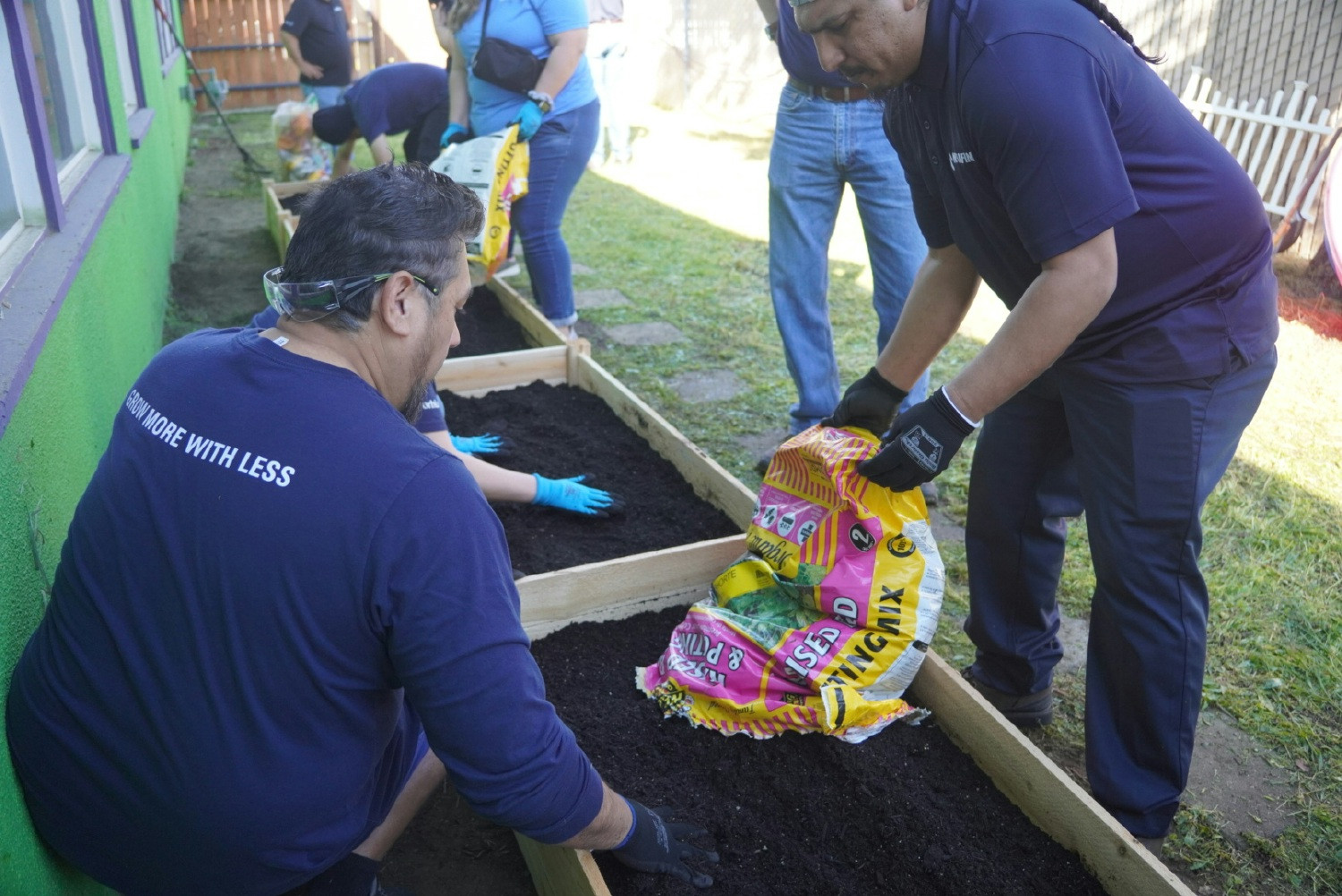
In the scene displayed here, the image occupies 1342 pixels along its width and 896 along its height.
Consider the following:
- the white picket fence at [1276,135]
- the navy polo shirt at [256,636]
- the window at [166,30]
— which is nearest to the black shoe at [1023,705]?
the navy polo shirt at [256,636]

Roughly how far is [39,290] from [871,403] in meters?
1.79

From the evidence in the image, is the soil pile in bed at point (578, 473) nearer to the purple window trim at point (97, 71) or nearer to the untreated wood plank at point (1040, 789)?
the untreated wood plank at point (1040, 789)

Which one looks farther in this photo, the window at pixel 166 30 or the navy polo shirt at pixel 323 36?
the window at pixel 166 30

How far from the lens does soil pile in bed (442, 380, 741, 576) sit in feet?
9.61

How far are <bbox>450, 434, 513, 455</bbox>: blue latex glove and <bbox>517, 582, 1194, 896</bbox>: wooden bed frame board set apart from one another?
3.12 feet

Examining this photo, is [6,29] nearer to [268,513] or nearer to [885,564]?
[268,513]

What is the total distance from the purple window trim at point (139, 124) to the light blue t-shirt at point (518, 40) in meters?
1.65

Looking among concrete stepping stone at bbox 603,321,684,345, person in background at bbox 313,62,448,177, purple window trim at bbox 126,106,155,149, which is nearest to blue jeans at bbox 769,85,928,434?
concrete stepping stone at bbox 603,321,684,345

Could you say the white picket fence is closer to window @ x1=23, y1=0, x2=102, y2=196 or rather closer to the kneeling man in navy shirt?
window @ x1=23, y1=0, x2=102, y2=196

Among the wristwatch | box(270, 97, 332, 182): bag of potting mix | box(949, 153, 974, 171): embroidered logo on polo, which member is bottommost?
box(270, 97, 332, 182): bag of potting mix

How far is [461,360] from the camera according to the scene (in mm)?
3963

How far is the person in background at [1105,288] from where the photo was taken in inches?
62.3

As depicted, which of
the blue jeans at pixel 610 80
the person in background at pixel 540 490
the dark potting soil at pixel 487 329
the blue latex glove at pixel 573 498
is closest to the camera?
the person in background at pixel 540 490

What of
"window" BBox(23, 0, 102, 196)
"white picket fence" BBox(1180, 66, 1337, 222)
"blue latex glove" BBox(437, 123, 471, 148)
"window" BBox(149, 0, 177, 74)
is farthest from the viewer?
"window" BBox(149, 0, 177, 74)
